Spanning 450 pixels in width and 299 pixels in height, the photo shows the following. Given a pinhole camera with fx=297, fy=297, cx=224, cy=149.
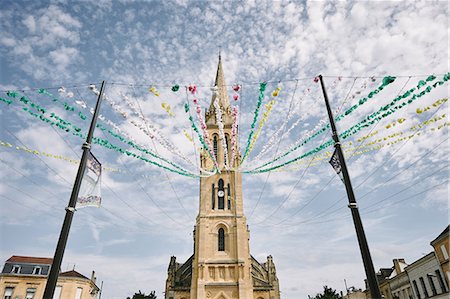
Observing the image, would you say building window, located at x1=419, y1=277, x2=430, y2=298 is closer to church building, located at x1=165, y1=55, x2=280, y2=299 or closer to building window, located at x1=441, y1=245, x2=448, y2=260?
building window, located at x1=441, y1=245, x2=448, y2=260

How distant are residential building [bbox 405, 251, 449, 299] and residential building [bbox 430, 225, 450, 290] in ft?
1.96

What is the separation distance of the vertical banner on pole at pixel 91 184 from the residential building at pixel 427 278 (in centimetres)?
2377

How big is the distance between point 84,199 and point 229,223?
2037 cm

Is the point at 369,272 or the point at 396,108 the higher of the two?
the point at 396,108

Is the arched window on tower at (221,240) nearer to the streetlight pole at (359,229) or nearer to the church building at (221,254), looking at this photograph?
the church building at (221,254)

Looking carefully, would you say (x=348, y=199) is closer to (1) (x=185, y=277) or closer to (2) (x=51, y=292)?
(2) (x=51, y=292)

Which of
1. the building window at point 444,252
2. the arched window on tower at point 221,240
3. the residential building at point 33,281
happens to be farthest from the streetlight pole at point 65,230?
the residential building at point 33,281

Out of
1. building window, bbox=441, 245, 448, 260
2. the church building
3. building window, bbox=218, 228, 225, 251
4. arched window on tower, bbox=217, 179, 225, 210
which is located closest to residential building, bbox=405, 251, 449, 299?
building window, bbox=441, 245, 448, 260

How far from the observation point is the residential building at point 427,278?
70.0 feet

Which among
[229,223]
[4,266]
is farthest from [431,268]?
[4,266]

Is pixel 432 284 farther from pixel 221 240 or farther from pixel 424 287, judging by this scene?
pixel 221 240

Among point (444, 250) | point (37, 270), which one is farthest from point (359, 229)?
point (37, 270)

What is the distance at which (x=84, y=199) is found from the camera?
8.02 m

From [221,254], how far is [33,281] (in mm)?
21093
